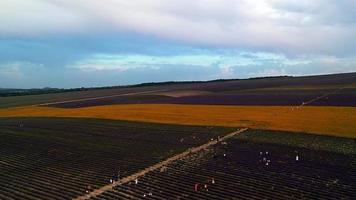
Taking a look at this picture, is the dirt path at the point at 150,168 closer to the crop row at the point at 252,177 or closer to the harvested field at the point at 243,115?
the crop row at the point at 252,177

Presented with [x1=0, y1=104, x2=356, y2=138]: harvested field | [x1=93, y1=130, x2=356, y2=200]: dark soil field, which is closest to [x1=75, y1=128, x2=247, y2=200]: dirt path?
[x1=93, y1=130, x2=356, y2=200]: dark soil field

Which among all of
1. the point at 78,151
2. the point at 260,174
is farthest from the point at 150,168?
the point at 78,151

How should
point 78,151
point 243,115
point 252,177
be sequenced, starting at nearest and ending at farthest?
point 252,177, point 78,151, point 243,115

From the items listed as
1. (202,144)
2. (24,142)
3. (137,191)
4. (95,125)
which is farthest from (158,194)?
(95,125)

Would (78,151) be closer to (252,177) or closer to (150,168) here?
(150,168)

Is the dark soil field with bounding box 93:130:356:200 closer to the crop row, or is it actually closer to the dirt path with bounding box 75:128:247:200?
the crop row

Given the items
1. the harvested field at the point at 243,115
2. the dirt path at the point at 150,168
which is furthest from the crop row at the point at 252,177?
the harvested field at the point at 243,115
